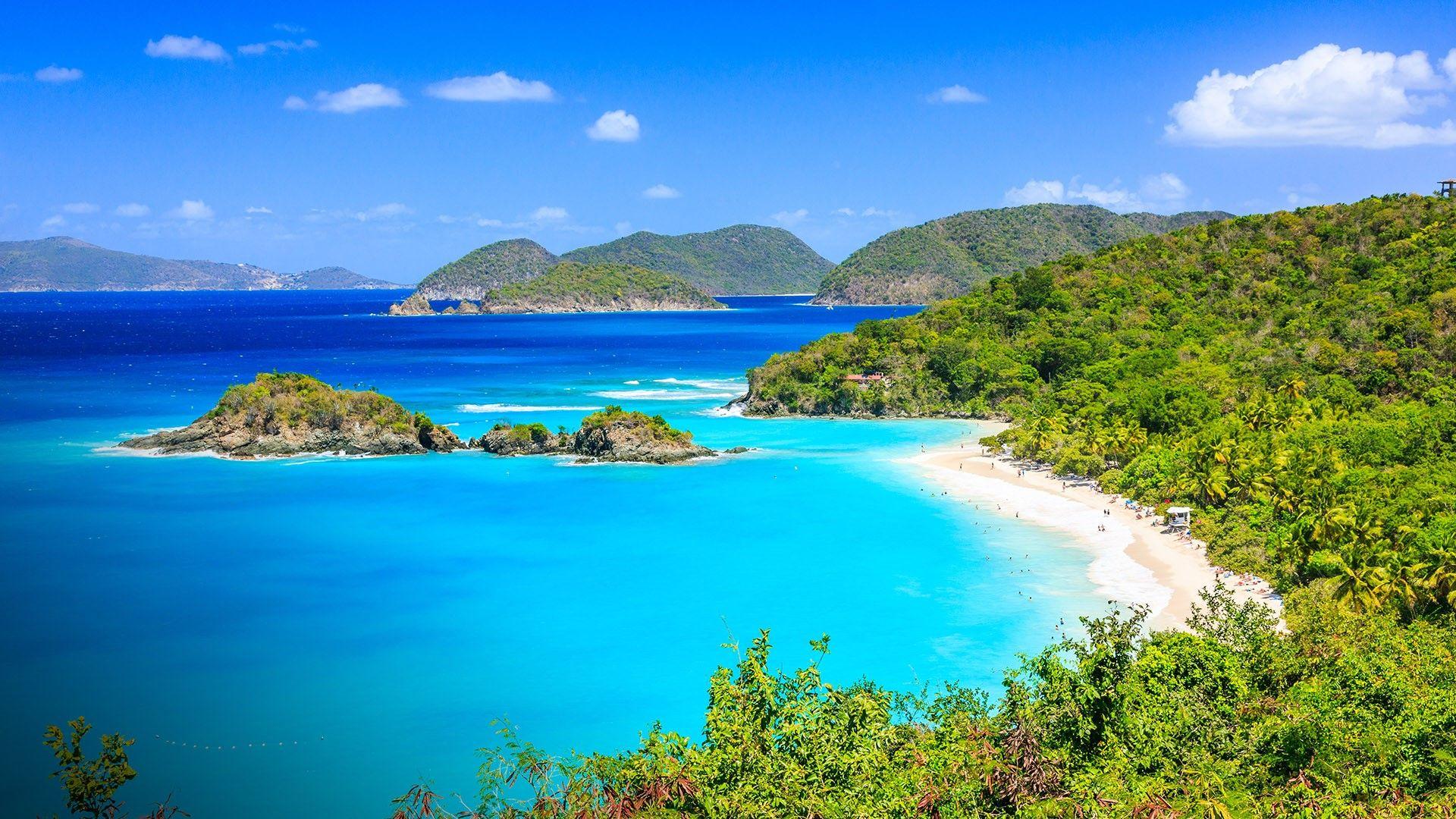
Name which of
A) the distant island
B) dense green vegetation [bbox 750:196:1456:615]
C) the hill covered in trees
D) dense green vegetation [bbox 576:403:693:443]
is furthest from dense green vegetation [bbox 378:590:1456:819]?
the distant island

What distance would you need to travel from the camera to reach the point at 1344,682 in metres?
16.4

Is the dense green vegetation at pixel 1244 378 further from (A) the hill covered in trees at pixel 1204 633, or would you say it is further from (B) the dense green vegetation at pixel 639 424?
(B) the dense green vegetation at pixel 639 424

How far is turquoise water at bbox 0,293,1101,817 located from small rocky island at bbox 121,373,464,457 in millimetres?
1946

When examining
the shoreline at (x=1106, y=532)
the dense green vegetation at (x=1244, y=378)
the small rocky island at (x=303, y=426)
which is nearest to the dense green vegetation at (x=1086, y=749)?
the shoreline at (x=1106, y=532)

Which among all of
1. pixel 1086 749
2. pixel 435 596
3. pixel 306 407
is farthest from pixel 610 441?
pixel 1086 749

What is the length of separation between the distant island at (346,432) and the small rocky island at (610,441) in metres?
0.04

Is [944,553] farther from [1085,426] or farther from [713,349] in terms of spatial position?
[713,349]

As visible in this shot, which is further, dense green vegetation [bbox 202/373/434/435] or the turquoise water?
dense green vegetation [bbox 202/373/434/435]

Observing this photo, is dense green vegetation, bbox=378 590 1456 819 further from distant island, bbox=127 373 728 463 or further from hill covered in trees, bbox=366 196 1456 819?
distant island, bbox=127 373 728 463

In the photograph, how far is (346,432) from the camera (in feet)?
177

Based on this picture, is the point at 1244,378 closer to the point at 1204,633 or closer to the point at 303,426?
the point at 1204,633

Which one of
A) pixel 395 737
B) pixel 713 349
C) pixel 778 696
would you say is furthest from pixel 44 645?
pixel 713 349

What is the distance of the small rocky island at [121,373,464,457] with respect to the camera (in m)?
53.3

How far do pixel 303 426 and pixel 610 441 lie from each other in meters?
16.4
